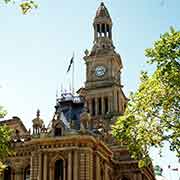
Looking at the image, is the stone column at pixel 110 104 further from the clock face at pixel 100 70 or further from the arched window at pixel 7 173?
the arched window at pixel 7 173

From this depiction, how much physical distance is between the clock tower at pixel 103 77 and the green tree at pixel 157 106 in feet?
128

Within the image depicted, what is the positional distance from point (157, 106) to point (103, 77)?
45.2m

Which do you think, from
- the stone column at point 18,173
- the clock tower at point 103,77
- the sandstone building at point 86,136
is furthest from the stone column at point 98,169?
the clock tower at point 103,77

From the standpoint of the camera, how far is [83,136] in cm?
5166

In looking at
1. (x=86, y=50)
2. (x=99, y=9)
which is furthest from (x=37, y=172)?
(x=99, y=9)

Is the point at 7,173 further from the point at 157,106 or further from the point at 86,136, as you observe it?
the point at 157,106

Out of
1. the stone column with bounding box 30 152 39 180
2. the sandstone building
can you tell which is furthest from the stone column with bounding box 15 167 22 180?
the stone column with bounding box 30 152 39 180

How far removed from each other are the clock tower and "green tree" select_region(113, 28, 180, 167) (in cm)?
3897

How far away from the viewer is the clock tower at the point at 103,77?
74.4 meters

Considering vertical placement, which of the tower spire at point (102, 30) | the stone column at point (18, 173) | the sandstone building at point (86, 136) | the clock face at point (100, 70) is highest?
the tower spire at point (102, 30)

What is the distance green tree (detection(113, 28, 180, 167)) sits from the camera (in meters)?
30.8

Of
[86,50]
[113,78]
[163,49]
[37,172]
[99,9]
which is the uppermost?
[99,9]

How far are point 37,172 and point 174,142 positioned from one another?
24.9 m

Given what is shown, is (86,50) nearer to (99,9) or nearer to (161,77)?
(99,9)
